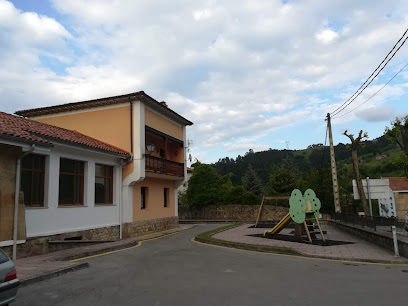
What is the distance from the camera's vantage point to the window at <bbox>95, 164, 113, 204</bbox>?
53.9 feet

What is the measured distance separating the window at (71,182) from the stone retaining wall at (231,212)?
78.7ft

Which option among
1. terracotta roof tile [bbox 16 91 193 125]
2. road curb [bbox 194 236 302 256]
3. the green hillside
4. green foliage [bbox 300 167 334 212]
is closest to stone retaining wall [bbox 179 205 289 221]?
green foliage [bbox 300 167 334 212]

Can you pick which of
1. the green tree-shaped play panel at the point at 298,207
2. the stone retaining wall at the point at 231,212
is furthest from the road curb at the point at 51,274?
the stone retaining wall at the point at 231,212

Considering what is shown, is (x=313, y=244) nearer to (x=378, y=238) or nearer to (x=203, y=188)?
(x=378, y=238)

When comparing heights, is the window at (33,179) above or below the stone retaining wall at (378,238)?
above

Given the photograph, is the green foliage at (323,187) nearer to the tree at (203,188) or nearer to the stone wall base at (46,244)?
the tree at (203,188)

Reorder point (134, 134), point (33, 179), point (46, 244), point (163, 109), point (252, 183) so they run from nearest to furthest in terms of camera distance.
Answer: point (46, 244), point (33, 179), point (134, 134), point (163, 109), point (252, 183)

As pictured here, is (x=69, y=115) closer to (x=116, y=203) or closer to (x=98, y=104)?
(x=98, y=104)

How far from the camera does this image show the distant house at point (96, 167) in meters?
11.9

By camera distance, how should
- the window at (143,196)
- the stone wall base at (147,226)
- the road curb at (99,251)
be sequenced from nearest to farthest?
1. the road curb at (99,251)
2. the stone wall base at (147,226)
3. the window at (143,196)

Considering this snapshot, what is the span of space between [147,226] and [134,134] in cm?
612

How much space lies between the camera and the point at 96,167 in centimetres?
1641

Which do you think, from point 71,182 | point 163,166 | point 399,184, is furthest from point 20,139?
point 399,184

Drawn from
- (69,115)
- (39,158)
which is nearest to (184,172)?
(69,115)
